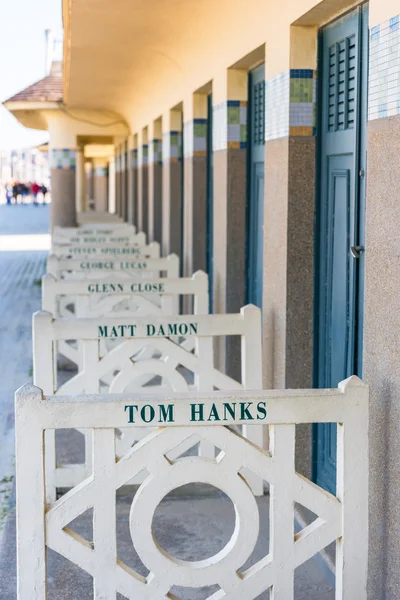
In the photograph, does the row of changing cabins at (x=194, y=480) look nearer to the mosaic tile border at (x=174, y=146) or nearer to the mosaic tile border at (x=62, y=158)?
the mosaic tile border at (x=174, y=146)

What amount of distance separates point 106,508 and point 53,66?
16.5 metres

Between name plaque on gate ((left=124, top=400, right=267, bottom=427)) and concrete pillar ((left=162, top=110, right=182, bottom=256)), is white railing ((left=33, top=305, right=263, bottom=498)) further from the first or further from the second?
concrete pillar ((left=162, top=110, right=182, bottom=256))

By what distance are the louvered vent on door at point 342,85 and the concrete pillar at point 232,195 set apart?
6.33 feet

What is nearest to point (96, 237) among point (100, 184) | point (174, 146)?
point (174, 146)

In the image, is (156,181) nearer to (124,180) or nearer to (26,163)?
(124,180)

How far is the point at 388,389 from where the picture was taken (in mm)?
3205

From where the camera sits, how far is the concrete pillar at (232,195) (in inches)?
261

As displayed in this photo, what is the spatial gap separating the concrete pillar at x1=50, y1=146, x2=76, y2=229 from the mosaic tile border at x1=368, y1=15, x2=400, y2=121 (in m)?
14.1

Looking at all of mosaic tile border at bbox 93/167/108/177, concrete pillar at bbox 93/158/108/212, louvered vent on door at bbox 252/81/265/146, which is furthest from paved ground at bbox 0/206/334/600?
mosaic tile border at bbox 93/167/108/177

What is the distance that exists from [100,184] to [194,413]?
111 ft

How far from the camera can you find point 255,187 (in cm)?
653

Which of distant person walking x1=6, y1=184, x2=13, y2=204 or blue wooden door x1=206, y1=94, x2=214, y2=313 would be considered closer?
blue wooden door x1=206, y1=94, x2=214, y2=313

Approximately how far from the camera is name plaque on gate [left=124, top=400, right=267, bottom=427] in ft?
9.41

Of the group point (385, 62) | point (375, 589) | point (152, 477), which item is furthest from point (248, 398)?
point (385, 62)
